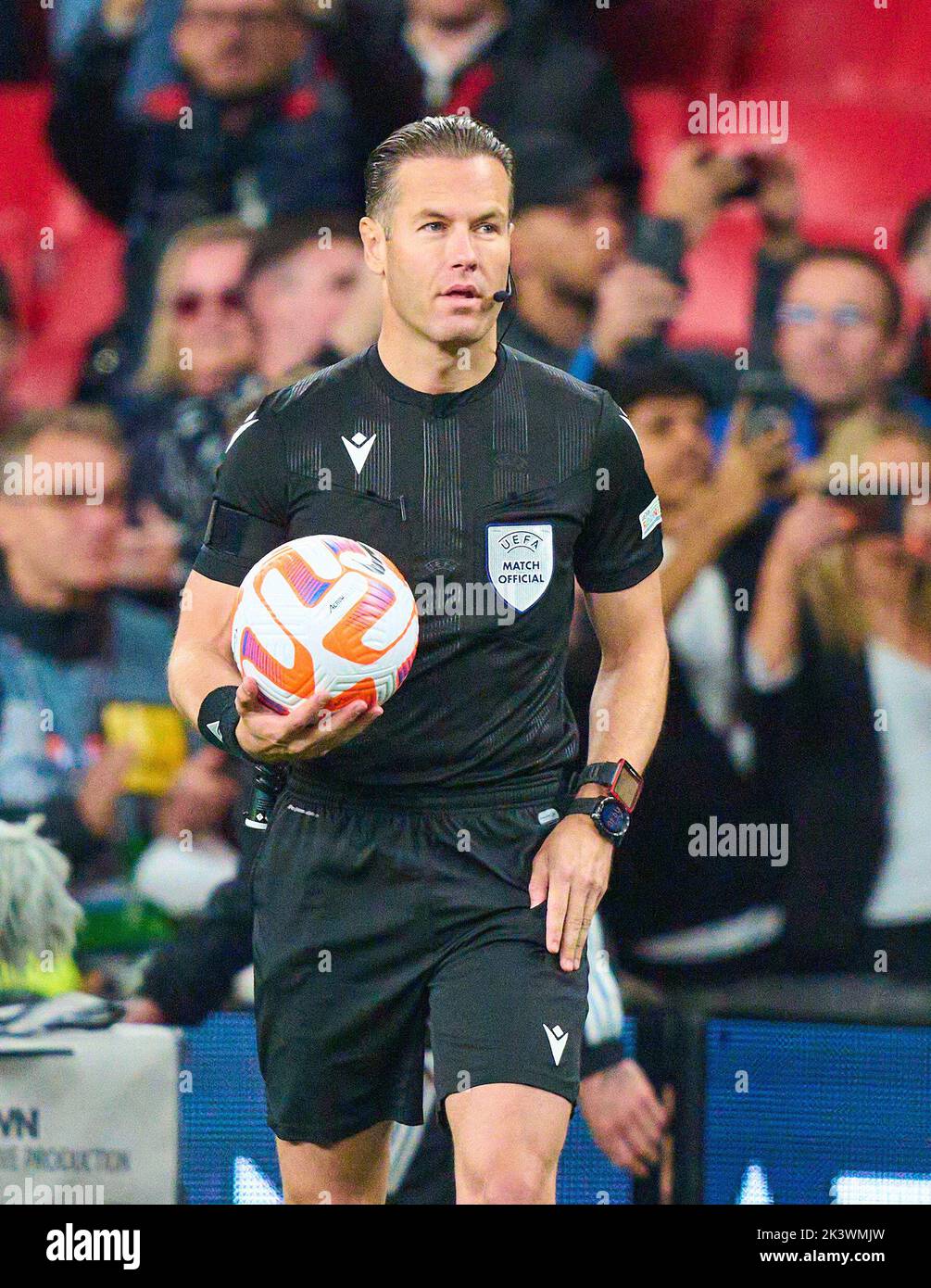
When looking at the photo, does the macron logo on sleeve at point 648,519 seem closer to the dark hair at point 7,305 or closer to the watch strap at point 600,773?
the watch strap at point 600,773

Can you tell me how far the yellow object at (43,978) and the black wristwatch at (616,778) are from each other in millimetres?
2174

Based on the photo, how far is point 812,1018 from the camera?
4.91 meters

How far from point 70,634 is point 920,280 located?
268 cm

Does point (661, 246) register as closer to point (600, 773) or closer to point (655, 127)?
point (655, 127)

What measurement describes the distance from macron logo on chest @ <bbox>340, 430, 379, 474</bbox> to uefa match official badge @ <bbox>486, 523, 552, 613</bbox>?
29cm

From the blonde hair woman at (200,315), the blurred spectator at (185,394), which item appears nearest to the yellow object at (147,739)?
the blurred spectator at (185,394)

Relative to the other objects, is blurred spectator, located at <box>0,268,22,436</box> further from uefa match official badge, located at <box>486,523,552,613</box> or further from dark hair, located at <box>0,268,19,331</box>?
uefa match official badge, located at <box>486,523,552,613</box>

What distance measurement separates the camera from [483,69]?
5023 mm

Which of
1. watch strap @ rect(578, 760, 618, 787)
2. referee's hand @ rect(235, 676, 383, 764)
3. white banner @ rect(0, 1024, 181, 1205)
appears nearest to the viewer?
referee's hand @ rect(235, 676, 383, 764)

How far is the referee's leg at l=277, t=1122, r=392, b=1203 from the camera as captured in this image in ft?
11.0

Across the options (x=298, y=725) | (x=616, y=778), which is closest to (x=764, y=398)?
(x=616, y=778)

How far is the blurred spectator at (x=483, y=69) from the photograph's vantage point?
4992mm

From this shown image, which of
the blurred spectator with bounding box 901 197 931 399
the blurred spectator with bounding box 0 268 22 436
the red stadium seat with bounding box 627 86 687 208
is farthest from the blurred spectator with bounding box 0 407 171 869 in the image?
the blurred spectator with bounding box 901 197 931 399

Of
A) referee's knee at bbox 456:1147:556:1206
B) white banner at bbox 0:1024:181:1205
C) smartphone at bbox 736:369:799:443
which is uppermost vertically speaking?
smartphone at bbox 736:369:799:443
